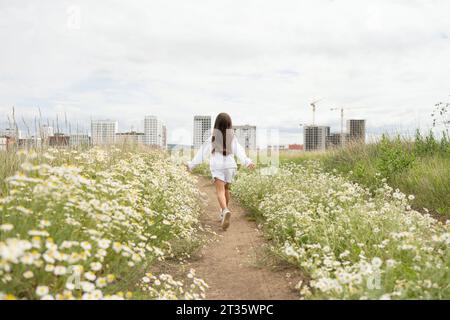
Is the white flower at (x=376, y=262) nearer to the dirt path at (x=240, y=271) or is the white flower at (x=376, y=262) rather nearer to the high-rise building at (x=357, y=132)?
the dirt path at (x=240, y=271)

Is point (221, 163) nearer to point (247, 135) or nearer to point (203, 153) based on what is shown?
point (203, 153)

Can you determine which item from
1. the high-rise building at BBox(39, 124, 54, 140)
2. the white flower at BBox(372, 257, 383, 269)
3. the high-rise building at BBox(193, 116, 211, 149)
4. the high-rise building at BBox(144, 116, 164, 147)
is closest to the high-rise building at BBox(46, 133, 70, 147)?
the high-rise building at BBox(39, 124, 54, 140)

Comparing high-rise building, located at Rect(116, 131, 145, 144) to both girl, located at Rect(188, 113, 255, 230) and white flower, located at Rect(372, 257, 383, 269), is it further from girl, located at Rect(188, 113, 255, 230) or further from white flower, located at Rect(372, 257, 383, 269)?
white flower, located at Rect(372, 257, 383, 269)

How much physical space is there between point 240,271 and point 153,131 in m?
18.0

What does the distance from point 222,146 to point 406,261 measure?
4956mm

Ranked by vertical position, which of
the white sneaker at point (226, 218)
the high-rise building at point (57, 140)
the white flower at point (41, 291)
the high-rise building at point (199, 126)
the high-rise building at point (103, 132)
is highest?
the high-rise building at point (199, 126)

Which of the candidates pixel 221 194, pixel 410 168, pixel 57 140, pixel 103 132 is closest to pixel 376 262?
pixel 221 194

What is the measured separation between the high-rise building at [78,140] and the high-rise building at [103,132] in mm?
1486

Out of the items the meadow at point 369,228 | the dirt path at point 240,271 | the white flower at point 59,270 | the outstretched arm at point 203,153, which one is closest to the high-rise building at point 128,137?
the meadow at point 369,228

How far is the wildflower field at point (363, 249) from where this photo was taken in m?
3.87

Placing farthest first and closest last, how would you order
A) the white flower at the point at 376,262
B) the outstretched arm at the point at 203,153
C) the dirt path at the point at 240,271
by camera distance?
the outstretched arm at the point at 203,153, the dirt path at the point at 240,271, the white flower at the point at 376,262

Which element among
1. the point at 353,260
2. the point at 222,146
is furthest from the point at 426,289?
the point at 222,146

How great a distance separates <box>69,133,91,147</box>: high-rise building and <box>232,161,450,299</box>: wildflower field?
4.66m
